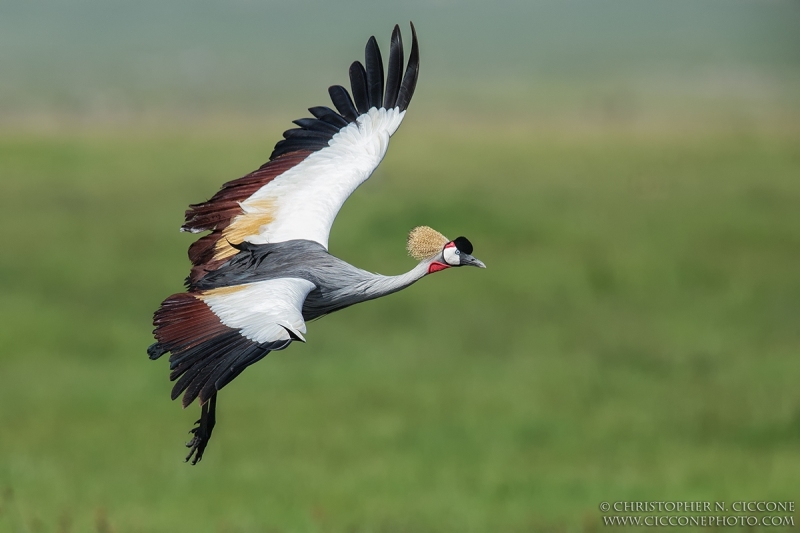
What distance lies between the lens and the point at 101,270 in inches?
1144

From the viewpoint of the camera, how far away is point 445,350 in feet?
78.7

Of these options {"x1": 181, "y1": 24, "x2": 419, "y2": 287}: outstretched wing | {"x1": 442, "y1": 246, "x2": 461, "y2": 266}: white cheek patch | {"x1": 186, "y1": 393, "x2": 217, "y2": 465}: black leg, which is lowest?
{"x1": 186, "y1": 393, "x2": 217, "y2": 465}: black leg

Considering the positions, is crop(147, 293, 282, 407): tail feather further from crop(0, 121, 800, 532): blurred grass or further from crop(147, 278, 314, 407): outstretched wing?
crop(0, 121, 800, 532): blurred grass

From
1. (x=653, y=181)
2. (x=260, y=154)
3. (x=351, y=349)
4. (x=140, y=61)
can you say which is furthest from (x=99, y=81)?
(x=351, y=349)

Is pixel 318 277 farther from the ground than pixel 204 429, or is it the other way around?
pixel 318 277

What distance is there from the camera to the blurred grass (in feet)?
51.9

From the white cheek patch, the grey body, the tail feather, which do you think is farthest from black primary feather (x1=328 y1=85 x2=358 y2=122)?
the tail feather

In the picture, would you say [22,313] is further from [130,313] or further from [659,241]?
[659,241]

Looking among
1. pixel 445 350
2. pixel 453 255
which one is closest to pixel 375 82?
pixel 453 255

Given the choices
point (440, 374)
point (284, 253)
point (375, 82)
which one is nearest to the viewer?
point (284, 253)

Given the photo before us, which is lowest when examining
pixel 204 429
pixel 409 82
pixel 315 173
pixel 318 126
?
pixel 204 429

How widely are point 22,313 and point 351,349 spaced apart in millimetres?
5324

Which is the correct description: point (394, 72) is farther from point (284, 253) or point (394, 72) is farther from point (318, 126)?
point (284, 253)

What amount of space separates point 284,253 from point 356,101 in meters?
1.70
